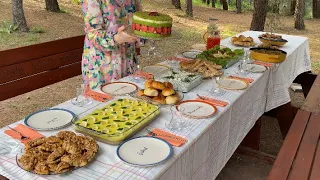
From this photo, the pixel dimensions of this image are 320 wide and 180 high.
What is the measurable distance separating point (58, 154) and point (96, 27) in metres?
1.39

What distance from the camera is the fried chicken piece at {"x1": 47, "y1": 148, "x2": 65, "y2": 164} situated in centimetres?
127

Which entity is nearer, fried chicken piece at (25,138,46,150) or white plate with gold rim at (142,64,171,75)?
fried chicken piece at (25,138,46,150)

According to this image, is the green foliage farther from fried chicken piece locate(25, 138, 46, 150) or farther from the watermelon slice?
fried chicken piece locate(25, 138, 46, 150)

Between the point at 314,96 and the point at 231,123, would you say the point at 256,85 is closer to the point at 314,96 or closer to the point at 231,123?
the point at 231,123

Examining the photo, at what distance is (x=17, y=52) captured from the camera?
9.73ft

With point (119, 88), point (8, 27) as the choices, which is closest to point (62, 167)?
point (119, 88)

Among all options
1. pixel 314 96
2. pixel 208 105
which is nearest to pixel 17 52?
pixel 208 105

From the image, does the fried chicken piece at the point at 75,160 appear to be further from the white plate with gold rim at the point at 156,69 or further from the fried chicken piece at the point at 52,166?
the white plate with gold rim at the point at 156,69

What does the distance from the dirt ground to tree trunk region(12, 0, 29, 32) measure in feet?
1.10

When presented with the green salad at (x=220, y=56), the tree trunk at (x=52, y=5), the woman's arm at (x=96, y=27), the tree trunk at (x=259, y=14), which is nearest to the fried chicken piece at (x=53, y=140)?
the woman's arm at (x=96, y=27)

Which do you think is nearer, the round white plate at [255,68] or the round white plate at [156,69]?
the round white plate at [156,69]

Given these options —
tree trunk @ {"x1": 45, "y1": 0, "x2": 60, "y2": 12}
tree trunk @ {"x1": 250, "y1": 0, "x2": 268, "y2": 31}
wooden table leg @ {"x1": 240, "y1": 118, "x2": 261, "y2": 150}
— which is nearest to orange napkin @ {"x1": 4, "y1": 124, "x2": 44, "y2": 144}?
wooden table leg @ {"x1": 240, "y1": 118, "x2": 261, "y2": 150}

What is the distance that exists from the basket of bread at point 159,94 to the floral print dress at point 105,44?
605mm

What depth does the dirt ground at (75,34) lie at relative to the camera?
10.7ft
